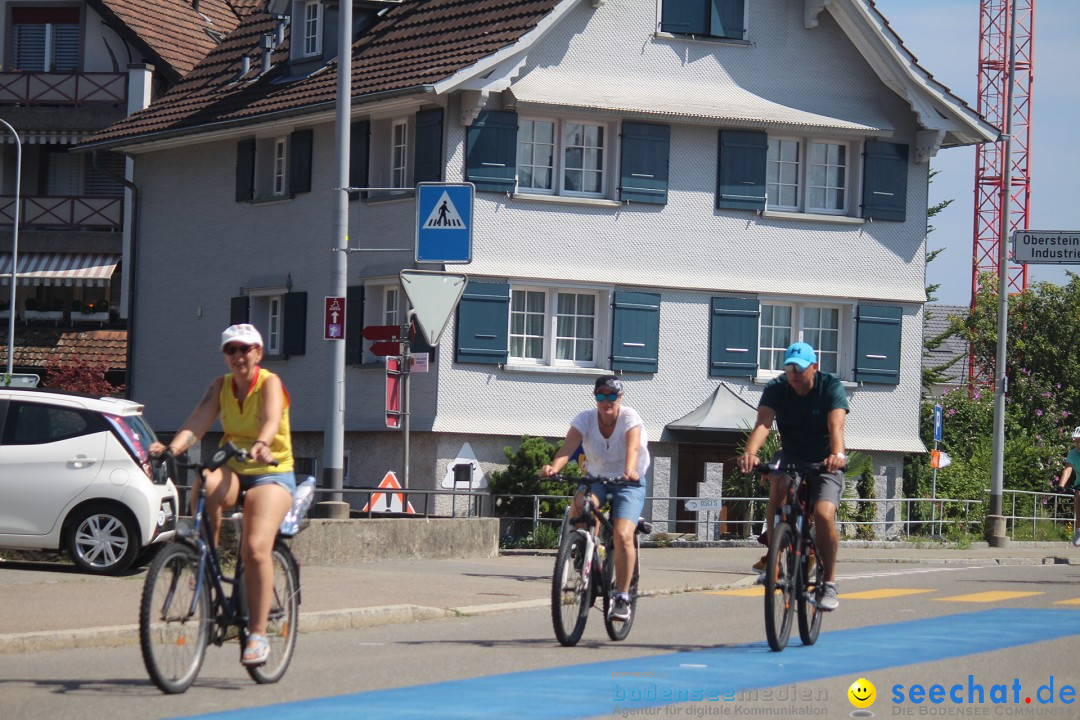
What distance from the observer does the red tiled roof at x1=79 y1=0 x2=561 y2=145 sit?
29281 mm

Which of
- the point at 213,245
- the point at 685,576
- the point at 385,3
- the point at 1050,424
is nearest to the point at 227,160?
the point at 213,245

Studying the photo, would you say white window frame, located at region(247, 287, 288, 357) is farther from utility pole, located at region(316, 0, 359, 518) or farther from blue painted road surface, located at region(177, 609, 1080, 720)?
blue painted road surface, located at region(177, 609, 1080, 720)

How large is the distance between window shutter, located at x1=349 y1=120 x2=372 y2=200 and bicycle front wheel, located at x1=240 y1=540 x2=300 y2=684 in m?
20.8

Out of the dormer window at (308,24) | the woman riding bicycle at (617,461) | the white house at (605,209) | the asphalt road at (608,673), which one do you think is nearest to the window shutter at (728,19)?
the white house at (605,209)

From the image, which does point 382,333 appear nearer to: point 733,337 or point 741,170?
point 733,337

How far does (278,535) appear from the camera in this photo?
31.8ft

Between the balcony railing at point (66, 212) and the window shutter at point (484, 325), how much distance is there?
18252mm

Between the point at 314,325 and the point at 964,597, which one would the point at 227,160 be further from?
the point at 964,597

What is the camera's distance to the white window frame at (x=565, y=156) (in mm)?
29625

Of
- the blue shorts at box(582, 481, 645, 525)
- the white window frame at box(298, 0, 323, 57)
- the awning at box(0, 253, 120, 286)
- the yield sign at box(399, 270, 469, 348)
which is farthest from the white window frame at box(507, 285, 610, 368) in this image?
the blue shorts at box(582, 481, 645, 525)

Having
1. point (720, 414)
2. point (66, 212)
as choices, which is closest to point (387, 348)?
point (720, 414)

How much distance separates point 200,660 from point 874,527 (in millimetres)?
22236

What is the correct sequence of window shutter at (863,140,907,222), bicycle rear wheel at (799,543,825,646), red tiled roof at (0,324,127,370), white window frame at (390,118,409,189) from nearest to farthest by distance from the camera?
bicycle rear wheel at (799,543,825,646) → white window frame at (390,118,409,189) → window shutter at (863,140,907,222) → red tiled roof at (0,324,127,370)

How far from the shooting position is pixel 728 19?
103 ft
